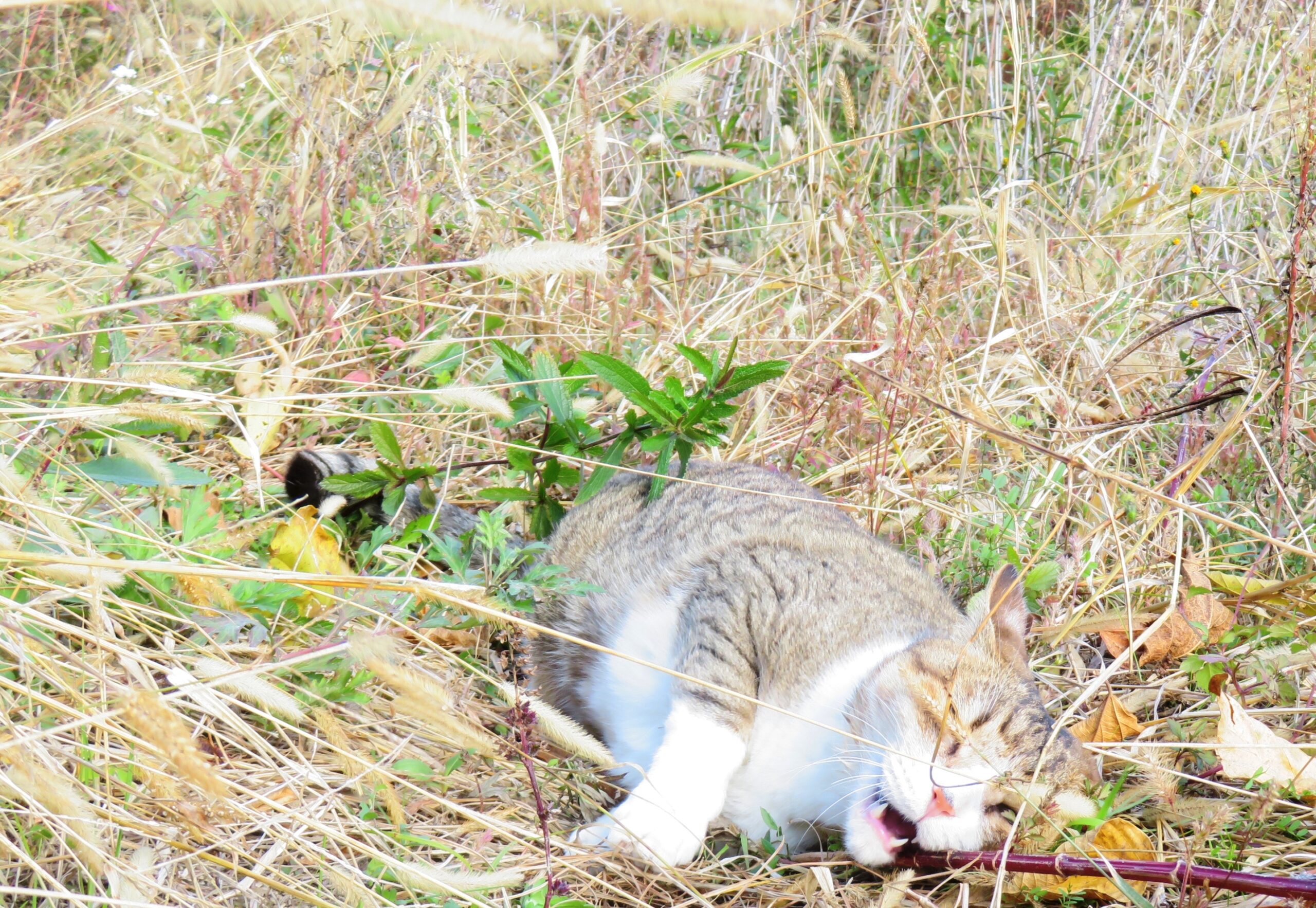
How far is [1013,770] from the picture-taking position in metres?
2.27

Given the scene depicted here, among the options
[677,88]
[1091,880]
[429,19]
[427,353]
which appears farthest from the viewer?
[677,88]

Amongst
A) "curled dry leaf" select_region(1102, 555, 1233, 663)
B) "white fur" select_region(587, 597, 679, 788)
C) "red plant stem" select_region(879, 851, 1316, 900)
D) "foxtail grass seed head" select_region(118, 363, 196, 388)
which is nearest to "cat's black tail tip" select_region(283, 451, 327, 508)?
"foxtail grass seed head" select_region(118, 363, 196, 388)

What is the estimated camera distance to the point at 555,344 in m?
3.44

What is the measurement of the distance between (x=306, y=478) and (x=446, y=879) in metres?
1.26

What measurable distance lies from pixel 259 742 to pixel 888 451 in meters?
1.93

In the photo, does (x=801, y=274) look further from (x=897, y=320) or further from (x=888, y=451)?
(x=888, y=451)

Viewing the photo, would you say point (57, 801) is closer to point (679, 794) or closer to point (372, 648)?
point (372, 648)

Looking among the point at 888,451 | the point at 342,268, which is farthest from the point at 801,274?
the point at 342,268

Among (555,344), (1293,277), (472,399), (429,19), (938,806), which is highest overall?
(429,19)

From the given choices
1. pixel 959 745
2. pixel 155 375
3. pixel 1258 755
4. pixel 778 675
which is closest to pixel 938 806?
pixel 959 745

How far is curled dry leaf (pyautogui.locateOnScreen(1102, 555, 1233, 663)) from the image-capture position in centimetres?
266

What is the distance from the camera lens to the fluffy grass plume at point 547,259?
2.00m

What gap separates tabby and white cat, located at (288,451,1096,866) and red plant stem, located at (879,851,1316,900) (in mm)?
147

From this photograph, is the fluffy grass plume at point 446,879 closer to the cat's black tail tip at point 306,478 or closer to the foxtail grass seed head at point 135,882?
the foxtail grass seed head at point 135,882
